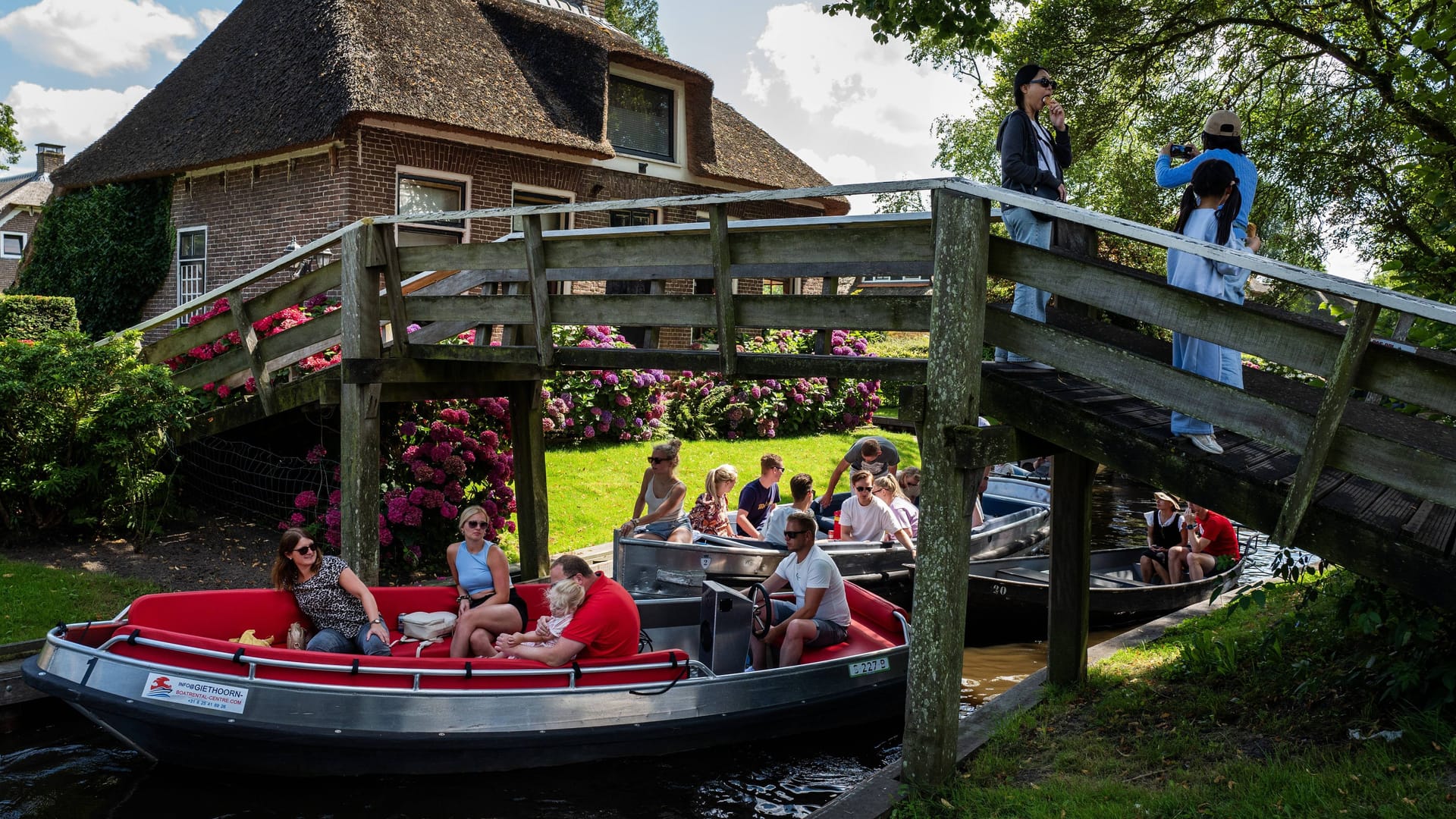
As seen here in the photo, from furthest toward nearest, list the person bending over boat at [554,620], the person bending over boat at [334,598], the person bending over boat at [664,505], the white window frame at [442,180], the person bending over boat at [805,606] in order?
the white window frame at [442,180]
the person bending over boat at [664,505]
the person bending over boat at [805,606]
the person bending over boat at [334,598]
the person bending over boat at [554,620]

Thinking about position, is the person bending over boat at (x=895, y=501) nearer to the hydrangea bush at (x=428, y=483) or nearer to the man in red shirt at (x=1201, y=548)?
the man in red shirt at (x=1201, y=548)

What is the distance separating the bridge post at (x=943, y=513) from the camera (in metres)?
5.20

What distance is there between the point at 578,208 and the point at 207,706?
3854mm

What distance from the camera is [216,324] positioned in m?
9.98

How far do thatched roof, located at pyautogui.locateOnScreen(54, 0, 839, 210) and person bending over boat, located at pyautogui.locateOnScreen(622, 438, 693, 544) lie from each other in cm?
805

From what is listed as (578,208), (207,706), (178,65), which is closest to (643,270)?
Result: (578,208)

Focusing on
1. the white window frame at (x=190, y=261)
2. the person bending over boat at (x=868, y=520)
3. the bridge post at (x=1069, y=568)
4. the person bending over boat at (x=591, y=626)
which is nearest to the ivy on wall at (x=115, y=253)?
the white window frame at (x=190, y=261)

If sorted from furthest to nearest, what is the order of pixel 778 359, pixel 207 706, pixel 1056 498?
pixel 1056 498 → pixel 778 359 → pixel 207 706

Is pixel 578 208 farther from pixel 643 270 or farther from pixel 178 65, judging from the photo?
pixel 178 65

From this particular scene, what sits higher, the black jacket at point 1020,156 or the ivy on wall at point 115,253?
the ivy on wall at point 115,253

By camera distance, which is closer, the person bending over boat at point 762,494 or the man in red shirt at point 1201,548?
the person bending over boat at point 762,494

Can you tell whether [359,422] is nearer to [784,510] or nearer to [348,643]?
[348,643]

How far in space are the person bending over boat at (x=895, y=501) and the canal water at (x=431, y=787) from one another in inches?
116

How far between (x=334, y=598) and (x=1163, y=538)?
8.38 meters
